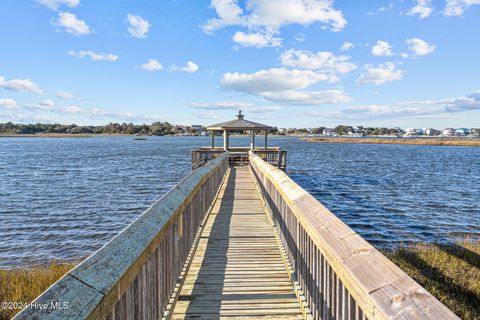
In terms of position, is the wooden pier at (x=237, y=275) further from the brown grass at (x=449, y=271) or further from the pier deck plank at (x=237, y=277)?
the brown grass at (x=449, y=271)

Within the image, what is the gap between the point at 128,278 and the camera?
192 centimetres

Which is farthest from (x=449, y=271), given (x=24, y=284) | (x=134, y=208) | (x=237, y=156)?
(x=237, y=156)

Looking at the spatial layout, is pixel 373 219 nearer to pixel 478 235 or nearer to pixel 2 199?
pixel 478 235

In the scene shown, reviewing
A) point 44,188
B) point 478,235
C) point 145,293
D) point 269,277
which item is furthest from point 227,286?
point 44,188

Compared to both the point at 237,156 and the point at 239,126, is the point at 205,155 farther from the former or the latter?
the point at 239,126

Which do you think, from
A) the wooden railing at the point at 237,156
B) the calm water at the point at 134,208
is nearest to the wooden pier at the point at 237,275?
the calm water at the point at 134,208

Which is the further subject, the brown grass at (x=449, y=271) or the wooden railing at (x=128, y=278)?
the brown grass at (x=449, y=271)

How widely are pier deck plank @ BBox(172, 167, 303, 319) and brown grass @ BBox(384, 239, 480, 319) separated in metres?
3.31

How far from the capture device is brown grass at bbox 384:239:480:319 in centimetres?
594

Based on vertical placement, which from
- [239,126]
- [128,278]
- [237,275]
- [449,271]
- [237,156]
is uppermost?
[239,126]

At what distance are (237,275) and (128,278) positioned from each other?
8.26 feet

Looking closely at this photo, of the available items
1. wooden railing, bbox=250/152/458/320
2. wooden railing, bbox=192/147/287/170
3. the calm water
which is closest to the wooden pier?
wooden railing, bbox=250/152/458/320

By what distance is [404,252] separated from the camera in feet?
29.8

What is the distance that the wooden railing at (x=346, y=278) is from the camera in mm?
1259
